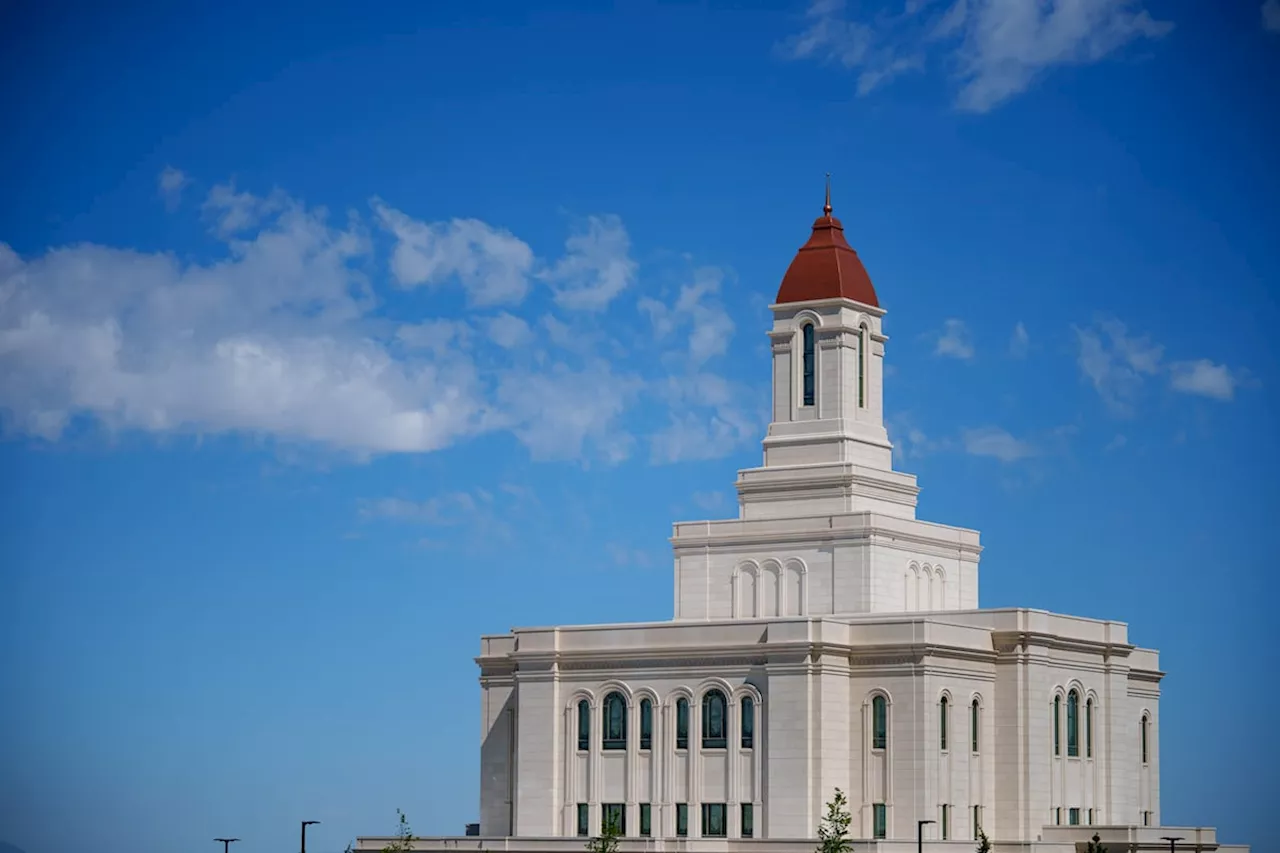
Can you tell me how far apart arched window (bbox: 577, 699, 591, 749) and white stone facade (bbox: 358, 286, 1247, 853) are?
13cm

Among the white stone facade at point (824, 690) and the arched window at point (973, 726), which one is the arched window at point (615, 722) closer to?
the white stone facade at point (824, 690)

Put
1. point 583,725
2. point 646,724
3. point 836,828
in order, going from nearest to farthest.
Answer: point 836,828
point 646,724
point 583,725

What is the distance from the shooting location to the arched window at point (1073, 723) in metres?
109

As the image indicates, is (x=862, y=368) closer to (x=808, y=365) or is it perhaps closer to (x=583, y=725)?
(x=808, y=365)

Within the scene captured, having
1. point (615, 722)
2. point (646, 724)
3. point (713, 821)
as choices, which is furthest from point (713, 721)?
point (615, 722)

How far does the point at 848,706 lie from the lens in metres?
105

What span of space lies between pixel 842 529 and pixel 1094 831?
16452 mm

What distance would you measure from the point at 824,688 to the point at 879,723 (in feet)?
9.08

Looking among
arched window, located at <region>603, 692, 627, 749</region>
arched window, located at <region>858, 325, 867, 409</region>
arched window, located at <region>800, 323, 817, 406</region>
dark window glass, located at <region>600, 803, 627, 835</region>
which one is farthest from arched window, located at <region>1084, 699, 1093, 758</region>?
dark window glass, located at <region>600, 803, 627, 835</region>

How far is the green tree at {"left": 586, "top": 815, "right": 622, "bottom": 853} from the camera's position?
334 ft

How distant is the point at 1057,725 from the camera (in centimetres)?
10844

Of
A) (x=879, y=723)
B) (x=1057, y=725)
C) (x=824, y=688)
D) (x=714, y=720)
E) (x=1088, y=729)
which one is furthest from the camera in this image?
(x=1088, y=729)

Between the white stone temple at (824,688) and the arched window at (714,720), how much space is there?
115mm

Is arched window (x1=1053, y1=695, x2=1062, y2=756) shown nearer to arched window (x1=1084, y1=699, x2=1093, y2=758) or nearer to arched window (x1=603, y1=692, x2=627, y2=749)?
arched window (x1=1084, y1=699, x2=1093, y2=758)
